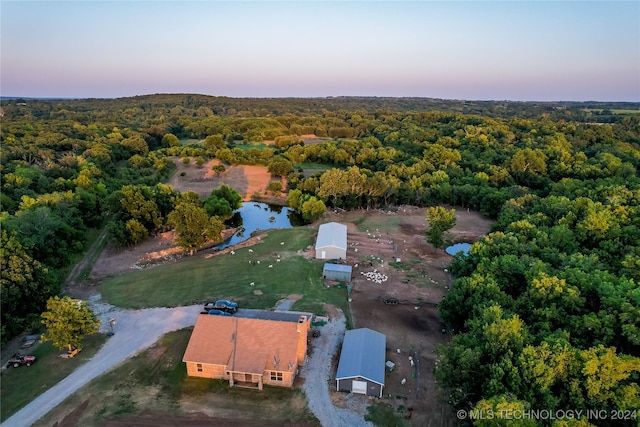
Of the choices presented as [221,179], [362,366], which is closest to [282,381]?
[362,366]

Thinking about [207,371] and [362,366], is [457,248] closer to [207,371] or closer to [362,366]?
[362,366]

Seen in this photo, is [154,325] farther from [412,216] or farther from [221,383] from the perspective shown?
[412,216]

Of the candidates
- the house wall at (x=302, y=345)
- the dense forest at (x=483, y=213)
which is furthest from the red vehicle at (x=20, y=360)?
the house wall at (x=302, y=345)

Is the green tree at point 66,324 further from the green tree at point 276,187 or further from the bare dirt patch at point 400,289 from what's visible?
the green tree at point 276,187

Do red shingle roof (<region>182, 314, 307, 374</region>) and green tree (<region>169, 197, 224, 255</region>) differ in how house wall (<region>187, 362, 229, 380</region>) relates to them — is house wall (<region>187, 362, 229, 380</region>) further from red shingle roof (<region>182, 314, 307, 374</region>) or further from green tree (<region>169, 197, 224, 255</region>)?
green tree (<region>169, 197, 224, 255</region>)

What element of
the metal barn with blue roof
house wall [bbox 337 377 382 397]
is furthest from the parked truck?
house wall [bbox 337 377 382 397]

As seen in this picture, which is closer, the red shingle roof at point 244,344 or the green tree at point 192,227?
the red shingle roof at point 244,344
